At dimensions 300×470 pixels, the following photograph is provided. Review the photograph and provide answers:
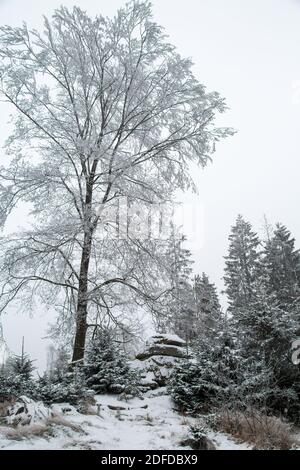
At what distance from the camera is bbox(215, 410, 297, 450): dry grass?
4.34 m

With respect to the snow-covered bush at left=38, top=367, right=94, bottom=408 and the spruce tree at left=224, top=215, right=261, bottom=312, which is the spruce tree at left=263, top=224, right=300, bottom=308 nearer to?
the spruce tree at left=224, top=215, right=261, bottom=312

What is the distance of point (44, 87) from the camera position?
8930 millimetres

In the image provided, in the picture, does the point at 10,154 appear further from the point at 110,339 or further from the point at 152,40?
the point at 110,339

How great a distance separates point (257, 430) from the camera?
4.79m

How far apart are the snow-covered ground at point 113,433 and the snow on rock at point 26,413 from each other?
241 millimetres

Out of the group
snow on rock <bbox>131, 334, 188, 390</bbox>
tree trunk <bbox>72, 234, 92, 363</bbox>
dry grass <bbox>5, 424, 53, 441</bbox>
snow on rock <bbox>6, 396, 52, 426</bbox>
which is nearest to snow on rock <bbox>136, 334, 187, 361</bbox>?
snow on rock <bbox>131, 334, 188, 390</bbox>

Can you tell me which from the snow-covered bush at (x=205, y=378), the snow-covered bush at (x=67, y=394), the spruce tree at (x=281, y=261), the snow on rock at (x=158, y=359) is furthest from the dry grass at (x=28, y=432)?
the spruce tree at (x=281, y=261)

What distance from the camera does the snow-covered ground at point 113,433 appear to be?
376 cm

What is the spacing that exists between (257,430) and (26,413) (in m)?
3.69

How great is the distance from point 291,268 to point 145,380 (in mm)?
18627

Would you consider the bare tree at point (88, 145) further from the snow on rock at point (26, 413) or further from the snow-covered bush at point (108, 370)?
the snow on rock at point (26, 413)

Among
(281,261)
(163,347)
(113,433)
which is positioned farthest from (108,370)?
(281,261)
